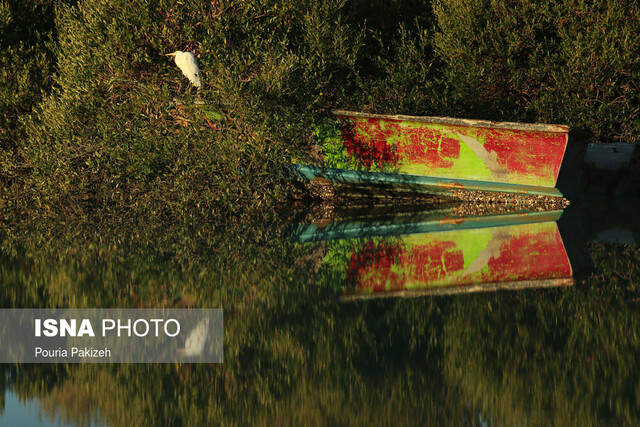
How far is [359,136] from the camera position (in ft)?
48.8

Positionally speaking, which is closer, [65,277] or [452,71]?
[65,277]

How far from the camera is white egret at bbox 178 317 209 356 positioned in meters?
5.91

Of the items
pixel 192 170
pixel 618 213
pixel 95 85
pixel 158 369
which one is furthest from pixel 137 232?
pixel 618 213

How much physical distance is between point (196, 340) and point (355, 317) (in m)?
1.38

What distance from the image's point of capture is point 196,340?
6168mm

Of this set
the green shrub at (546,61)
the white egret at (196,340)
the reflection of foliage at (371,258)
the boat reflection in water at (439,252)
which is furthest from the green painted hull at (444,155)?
the white egret at (196,340)

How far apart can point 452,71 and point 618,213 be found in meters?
4.99

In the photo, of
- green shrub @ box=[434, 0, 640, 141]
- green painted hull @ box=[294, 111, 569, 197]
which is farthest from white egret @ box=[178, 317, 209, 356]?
green shrub @ box=[434, 0, 640, 141]

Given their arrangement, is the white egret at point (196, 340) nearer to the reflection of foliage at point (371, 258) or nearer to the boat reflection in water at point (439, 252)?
the boat reflection in water at point (439, 252)

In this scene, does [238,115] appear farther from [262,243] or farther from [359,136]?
[262,243]

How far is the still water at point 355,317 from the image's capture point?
490cm

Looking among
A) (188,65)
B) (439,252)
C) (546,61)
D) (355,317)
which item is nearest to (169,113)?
(188,65)

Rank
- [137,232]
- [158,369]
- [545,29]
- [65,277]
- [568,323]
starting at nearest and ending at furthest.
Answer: [158,369], [568,323], [65,277], [137,232], [545,29]

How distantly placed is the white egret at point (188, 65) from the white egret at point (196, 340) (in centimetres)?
813
